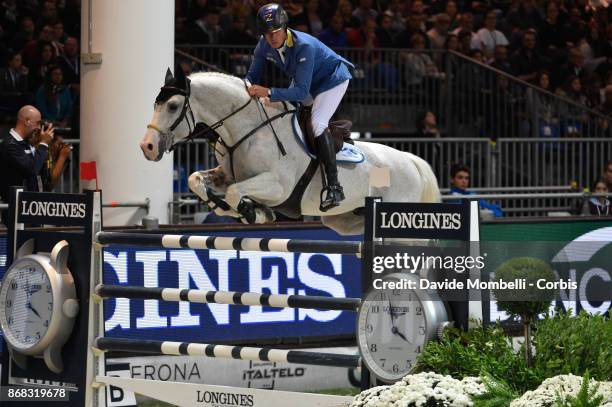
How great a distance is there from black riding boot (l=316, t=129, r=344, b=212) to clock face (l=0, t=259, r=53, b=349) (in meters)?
2.54

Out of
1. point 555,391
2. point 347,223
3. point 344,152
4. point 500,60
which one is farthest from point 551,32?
point 555,391

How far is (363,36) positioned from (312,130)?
24.9ft

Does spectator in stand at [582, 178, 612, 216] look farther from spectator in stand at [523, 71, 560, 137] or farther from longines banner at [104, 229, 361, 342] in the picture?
longines banner at [104, 229, 361, 342]

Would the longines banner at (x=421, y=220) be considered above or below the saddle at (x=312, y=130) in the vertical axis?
below

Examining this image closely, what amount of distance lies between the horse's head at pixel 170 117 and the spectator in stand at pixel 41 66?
553cm

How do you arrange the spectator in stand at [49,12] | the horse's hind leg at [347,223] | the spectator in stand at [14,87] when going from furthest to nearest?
the spectator in stand at [49,12]
the spectator in stand at [14,87]
the horse's hind leg at [347,223]

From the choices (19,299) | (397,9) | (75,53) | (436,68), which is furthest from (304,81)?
(397,9)

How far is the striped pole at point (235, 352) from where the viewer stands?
659cm

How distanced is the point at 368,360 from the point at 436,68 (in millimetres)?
10523

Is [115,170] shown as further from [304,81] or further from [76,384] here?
[76,384]

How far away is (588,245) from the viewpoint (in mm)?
10125

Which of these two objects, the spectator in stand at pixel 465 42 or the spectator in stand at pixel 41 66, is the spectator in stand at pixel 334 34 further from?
the spectator in stand at pixel 41 66

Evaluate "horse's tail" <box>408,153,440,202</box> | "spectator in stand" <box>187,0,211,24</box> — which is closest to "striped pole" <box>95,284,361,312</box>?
"horse's tail" <box>408,153,440,202</box>

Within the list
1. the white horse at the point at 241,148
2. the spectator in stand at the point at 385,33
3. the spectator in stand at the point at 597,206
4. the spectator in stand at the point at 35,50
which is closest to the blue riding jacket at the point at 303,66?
the white horse at the point at 241,148
